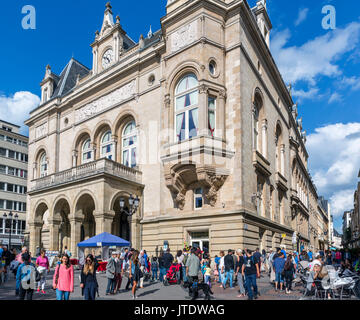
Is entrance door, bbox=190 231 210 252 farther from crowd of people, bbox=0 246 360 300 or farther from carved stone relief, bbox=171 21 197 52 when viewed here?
carved stone relief, bbox=171 21 197 52

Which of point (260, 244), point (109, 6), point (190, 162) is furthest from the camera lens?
point (109, 6)

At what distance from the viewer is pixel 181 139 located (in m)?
24.5

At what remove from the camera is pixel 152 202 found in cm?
2686

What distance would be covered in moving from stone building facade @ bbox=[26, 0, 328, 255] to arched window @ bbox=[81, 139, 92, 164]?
157 mm

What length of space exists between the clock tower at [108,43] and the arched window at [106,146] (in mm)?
6599

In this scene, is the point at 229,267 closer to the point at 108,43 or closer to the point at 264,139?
the point at 264,139

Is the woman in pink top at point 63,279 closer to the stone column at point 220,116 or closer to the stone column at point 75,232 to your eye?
the stone column at point 220,116

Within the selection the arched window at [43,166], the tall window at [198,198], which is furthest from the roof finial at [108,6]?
the tall window at [198,198]

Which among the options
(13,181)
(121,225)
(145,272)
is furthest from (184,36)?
(13,181)

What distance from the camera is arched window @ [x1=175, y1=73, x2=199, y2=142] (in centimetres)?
2400

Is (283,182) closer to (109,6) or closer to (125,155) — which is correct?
(125,155)

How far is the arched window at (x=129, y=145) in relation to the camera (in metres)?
30.0
